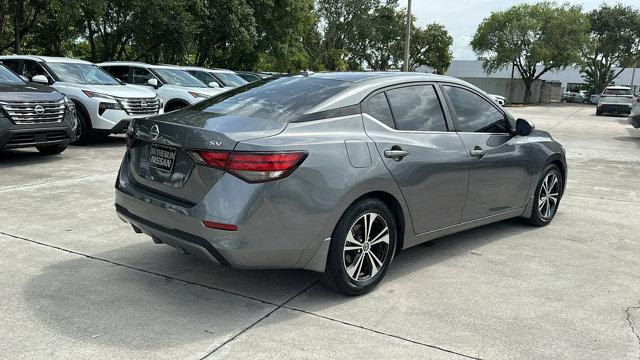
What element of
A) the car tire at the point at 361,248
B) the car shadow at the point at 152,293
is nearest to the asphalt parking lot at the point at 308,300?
the car shadow at the point at 152,293

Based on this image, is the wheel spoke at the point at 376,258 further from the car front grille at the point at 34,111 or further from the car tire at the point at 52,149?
the car tire at the point at 52,149

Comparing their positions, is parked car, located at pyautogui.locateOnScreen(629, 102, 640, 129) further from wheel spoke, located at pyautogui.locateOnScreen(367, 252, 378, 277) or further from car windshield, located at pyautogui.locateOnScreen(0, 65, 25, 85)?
car windshield, located at pyautogui.locateOnScreen(0, 65, 25, 85)

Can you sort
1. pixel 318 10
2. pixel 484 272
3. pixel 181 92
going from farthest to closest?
1. pixel 318 10
2. pixel 181 92
3. pixel 484 272

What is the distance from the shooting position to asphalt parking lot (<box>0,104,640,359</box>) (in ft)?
10.6

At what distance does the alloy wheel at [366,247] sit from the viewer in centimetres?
385

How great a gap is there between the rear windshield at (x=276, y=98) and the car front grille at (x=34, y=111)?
16.1ft

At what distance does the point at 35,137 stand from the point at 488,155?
6.70 metres

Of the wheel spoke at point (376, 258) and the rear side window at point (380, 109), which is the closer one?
the wheel spoke at point (376, 258)

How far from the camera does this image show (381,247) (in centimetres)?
407

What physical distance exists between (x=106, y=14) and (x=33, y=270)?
2003 cm

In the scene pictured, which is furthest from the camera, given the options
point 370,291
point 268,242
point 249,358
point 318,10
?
point 318,10

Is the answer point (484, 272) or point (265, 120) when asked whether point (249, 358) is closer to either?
point (265, 120)

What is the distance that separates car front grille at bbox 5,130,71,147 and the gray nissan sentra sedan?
4.83 meters

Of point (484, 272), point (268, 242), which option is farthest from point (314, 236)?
point (484, 272)
